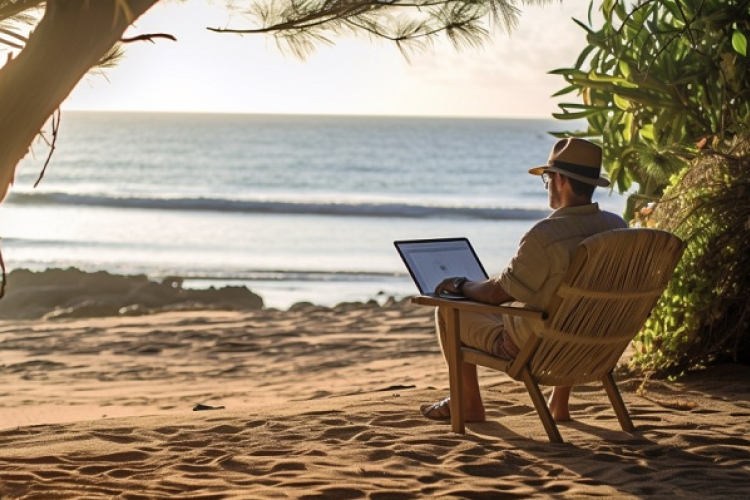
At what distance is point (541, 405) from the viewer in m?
4.41

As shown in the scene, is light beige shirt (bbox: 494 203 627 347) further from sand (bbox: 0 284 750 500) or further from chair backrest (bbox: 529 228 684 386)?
sand (bbox: 0 284 750 500)

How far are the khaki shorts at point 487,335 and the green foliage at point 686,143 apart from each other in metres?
1.35

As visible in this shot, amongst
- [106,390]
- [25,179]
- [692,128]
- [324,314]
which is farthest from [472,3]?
[25,179]

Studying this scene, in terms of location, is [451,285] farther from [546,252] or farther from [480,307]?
[546,252]

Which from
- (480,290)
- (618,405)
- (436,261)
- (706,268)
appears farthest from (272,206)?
(480,290)

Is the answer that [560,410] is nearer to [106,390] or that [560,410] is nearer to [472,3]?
[472,3]

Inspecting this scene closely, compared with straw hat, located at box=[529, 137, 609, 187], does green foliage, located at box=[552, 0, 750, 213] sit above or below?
above

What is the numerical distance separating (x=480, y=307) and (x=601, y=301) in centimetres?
46

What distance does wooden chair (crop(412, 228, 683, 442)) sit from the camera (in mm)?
4203

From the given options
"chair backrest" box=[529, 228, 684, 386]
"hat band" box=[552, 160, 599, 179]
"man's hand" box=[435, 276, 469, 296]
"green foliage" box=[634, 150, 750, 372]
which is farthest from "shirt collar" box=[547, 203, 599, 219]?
"green foliage" box=[634, 150, 750, 372]

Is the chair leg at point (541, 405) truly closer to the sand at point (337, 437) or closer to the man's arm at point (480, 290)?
the sand at point (337, 437)

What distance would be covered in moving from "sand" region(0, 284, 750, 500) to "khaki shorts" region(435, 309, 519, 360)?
35cm

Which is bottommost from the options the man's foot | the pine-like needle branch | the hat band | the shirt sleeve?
the man's foot

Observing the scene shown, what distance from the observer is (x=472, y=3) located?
15.6 feet
